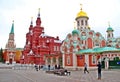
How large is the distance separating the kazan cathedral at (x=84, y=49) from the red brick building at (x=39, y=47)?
34.7 feet

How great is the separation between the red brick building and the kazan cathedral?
10.6 m

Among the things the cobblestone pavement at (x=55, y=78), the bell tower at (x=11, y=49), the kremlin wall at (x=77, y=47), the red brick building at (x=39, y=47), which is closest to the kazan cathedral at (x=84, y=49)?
the kremlin wall at (x=77, y=47)

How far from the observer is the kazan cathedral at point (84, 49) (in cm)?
4237

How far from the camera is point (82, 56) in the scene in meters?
45.0

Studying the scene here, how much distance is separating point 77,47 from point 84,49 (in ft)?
5.98

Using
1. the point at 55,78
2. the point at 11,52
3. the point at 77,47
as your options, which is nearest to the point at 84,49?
the point at 77,47

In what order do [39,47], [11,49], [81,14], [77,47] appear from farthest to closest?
[11,49], [39,47], [81,14], [77,47]

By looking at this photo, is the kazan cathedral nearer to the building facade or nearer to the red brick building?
the red brick building

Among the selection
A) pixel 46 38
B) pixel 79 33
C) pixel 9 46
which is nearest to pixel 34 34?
pixel 46 38

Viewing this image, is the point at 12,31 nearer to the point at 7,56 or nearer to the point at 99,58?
the point at 7,56

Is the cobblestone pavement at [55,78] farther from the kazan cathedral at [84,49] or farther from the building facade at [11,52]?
the building facade at [11,52]

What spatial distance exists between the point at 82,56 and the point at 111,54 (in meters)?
6.80

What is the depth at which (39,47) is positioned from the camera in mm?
64188

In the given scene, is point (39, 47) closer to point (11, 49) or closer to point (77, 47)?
point (77, 47)
